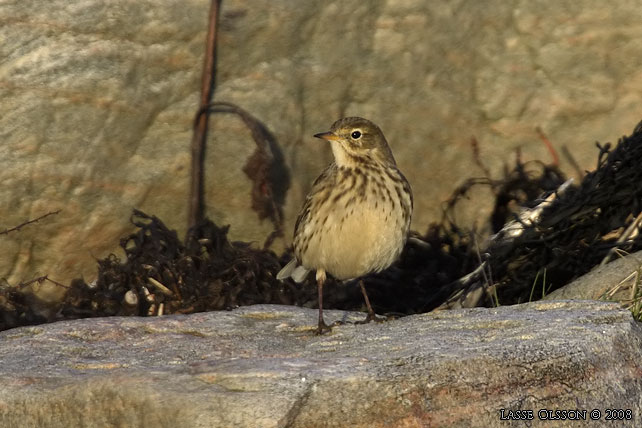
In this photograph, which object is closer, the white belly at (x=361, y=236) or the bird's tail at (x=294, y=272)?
the white belly at (x=361, y=236)

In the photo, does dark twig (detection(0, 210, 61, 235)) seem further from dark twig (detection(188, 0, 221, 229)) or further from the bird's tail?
the bird's tail

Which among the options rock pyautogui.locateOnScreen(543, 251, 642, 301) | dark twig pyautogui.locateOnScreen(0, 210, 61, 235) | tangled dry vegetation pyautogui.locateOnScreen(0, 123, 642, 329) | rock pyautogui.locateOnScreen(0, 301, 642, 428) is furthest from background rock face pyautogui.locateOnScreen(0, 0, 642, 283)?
rock pyautogui.locateOnScreen(0, 301, 642, 428)

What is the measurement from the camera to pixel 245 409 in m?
4.17

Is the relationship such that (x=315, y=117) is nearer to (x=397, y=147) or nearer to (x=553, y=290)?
(x=397, y=147)

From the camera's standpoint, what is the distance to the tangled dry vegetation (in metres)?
7.46

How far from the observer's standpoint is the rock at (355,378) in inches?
166

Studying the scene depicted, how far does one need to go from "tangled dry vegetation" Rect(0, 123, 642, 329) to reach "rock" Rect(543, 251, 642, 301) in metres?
0.49

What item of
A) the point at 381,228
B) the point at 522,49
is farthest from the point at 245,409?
the point at 522,49

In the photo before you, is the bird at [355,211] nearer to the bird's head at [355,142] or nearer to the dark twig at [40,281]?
the bird's head at [355,142]

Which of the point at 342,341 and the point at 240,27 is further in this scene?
the point at 240,27

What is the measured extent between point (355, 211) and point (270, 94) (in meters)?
1.94

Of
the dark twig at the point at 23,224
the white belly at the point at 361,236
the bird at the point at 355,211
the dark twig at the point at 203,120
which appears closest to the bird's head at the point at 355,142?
the bird at the point at 355,211

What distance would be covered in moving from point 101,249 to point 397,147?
2388 mm

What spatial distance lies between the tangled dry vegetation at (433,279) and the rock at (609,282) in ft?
1.60
